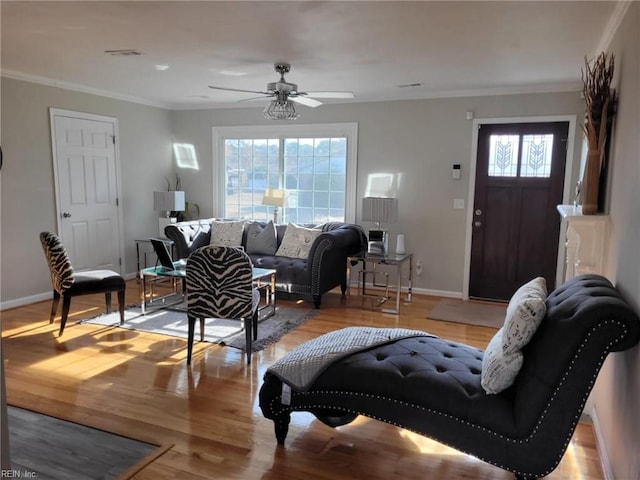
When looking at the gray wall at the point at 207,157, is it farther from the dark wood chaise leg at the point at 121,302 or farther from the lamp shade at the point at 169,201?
the dark wood chaise leg at the point at 121,302

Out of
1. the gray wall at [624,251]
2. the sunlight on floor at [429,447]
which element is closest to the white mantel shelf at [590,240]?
the gray wall at [624,251]

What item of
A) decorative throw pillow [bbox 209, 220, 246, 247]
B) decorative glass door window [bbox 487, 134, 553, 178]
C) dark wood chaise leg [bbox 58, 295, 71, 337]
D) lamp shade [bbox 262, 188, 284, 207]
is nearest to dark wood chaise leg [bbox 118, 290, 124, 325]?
dark wood chaise leg [bbox 58, 295, 71, 337]

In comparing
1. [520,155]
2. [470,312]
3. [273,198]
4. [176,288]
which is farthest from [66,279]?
[520,155]

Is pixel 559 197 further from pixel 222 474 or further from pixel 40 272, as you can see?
pixel 40 272

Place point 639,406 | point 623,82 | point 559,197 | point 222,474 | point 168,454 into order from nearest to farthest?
point 639,406, point 222,474, point 168,454, point 623,82, point 559,197

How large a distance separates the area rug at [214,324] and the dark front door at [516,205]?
2.26 meters

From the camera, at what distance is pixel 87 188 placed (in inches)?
227

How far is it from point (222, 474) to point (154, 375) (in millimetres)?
1350

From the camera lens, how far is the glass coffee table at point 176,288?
4531 millimetres

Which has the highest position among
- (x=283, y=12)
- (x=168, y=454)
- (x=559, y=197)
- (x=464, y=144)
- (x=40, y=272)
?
(x=283, y=12)

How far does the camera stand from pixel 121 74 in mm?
4840

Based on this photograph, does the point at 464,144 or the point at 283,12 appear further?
the point at 464,144

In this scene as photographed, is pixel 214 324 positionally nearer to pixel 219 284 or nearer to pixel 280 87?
pixel 219 284

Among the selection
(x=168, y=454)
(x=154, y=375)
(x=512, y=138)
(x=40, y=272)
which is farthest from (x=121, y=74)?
(x=512, y=138)
